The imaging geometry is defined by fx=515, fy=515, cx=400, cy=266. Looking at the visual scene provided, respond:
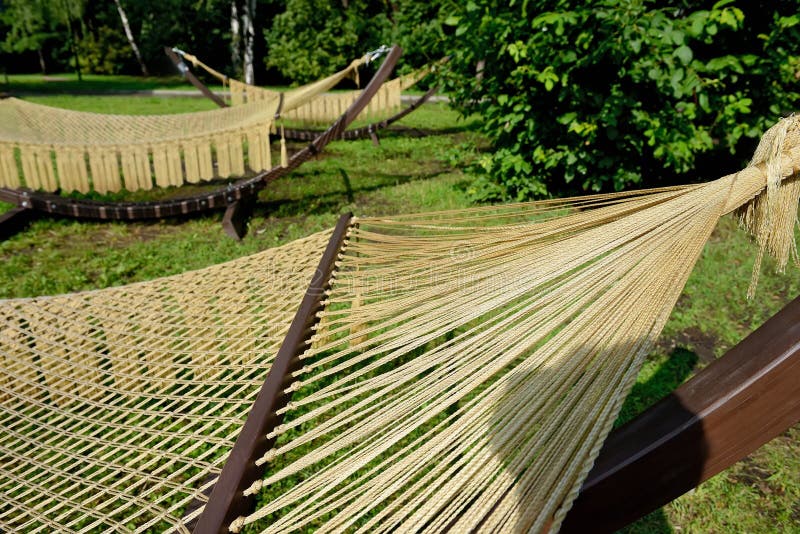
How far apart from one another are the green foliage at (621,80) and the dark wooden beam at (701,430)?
2613mm

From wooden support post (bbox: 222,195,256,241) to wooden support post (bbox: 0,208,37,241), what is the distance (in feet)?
5.31

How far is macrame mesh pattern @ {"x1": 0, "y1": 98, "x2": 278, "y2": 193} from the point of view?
3.75m

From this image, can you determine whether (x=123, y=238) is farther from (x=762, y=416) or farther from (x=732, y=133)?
(x=732, y=133)

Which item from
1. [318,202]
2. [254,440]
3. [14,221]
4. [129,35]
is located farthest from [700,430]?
[129,35]

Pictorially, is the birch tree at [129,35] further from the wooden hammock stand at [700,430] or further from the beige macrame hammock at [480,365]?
the wooden hammock stand at [700,430]

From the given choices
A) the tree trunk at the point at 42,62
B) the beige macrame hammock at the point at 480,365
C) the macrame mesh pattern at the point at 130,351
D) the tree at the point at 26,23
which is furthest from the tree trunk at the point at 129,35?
the beige macrame hammock at the point at 480,365

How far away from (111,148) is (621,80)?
366 centimetres

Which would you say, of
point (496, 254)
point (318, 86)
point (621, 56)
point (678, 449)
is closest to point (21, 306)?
point (496, 254)

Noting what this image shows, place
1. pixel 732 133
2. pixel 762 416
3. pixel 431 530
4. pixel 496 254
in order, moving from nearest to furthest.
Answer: pixel 762 416
pixel 431 530
pixel 496 254
pixel 732 133

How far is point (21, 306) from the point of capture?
191 centimetres

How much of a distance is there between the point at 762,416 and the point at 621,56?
9.91 ft

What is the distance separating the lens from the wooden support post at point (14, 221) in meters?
3.97

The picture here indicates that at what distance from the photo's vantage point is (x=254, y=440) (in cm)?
100

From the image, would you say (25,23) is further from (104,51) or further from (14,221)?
(14,221)
